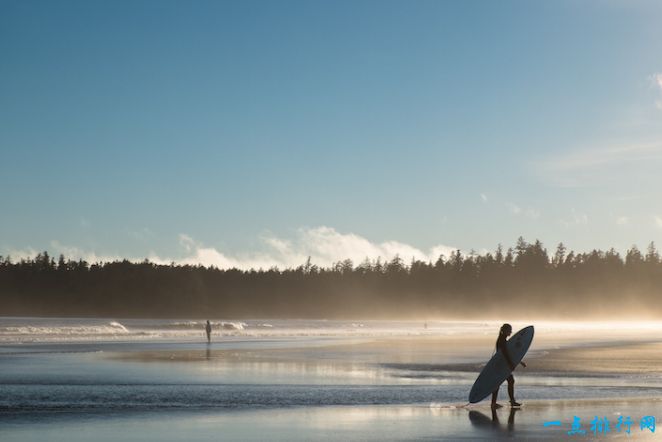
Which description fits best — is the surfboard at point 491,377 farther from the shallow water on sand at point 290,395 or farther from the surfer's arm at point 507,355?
the shallow water on sand at point 290,395

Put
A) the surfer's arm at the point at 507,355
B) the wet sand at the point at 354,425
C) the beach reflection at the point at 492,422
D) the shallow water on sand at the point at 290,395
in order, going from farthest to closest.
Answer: the surfer's arm at the point at 507,355 < the shallow water on sand at the point at 290,395 < the beach reflection at the point at 492,422 < the wet sand at the point at 354,425

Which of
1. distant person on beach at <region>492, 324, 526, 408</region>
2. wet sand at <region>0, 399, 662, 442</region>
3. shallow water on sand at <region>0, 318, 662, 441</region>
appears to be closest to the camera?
wet sand at <region>0, 399, 662, 442</region>

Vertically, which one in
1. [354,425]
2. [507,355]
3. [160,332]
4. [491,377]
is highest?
[507,355]

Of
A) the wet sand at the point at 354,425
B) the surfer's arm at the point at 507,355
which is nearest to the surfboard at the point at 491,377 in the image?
the surfer's arm at the point at 507,355

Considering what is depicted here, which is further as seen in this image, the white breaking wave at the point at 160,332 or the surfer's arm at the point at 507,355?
the white breaking wave at the point at 160,332

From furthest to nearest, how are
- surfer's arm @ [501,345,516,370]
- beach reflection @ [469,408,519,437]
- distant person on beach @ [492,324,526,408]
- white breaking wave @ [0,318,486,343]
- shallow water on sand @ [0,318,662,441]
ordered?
white breaking wave @ [0,318,486,343]
surfer's arm @ [501,345,516,370]
distant person on beach @ [492,324,526,408]
shallow water on sand @ [0,318,662,441]
beach reflection @ [469,408,519,437]

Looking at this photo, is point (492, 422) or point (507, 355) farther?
point (507, 355)

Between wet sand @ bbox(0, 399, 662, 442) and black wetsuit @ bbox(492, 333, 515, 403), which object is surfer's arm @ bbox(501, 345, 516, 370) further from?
wet sand @ bbox(0, 399, 662, 442)

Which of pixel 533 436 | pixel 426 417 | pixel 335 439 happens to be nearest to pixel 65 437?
pixel 335 439

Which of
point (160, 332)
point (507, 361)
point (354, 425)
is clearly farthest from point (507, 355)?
point (160, 332)

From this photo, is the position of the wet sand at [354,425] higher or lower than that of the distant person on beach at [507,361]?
lower

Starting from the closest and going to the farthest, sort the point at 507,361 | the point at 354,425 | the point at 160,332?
the point at 354,425
the point at 507,361
the point at 160,332

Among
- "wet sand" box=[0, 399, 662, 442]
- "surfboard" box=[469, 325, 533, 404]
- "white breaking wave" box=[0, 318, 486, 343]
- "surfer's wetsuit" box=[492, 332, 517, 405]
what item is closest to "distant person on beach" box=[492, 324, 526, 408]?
"surfer's wetsuit" box=[492, 332, 517, 405]

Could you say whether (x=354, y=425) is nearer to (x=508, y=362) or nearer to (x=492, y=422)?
(x=492, y=422)
